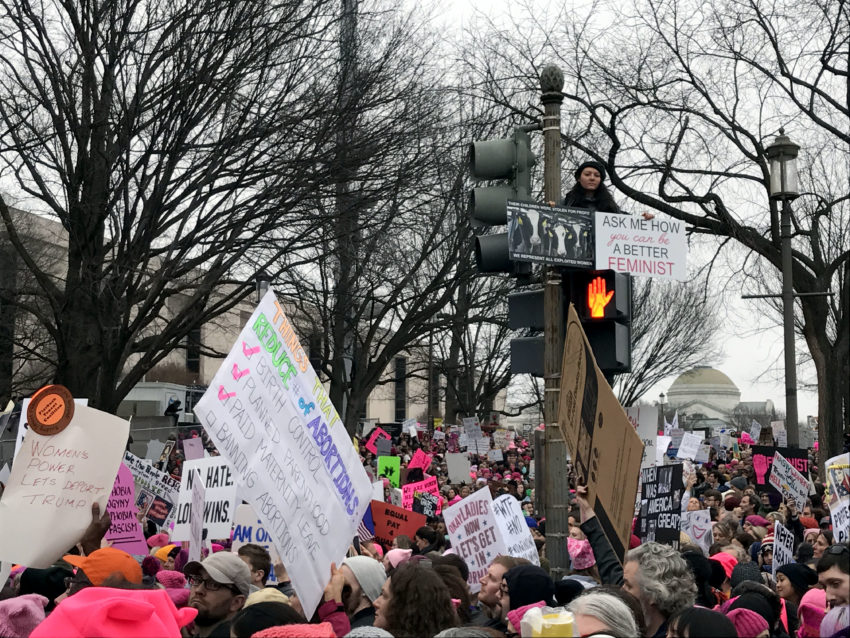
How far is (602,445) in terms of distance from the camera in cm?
586

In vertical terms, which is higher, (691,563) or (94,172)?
(94,172)

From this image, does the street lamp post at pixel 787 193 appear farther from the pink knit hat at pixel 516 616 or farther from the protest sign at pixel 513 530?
the pink knit hat at pixel 516 616

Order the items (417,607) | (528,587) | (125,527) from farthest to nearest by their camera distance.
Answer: (125,527)
(528,587)
(417,607)

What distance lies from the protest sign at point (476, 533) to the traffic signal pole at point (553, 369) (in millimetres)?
945

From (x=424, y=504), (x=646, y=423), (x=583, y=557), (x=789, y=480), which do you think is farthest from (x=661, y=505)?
(x=424, y=504)

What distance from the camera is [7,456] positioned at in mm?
22359

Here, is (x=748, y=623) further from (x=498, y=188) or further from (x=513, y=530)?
(x=513, y=530)

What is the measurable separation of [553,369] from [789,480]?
6.01 m

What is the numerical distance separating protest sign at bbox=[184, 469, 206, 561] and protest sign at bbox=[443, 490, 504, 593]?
1.75 metres

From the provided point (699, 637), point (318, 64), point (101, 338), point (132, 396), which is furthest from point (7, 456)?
point (132, 396)

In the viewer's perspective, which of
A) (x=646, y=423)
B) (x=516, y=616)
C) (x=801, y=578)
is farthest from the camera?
(x=646, y=423)

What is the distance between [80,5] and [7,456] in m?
11.1

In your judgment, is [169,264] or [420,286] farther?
[420,286]

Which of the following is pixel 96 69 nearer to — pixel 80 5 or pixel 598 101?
pixel 80 5
